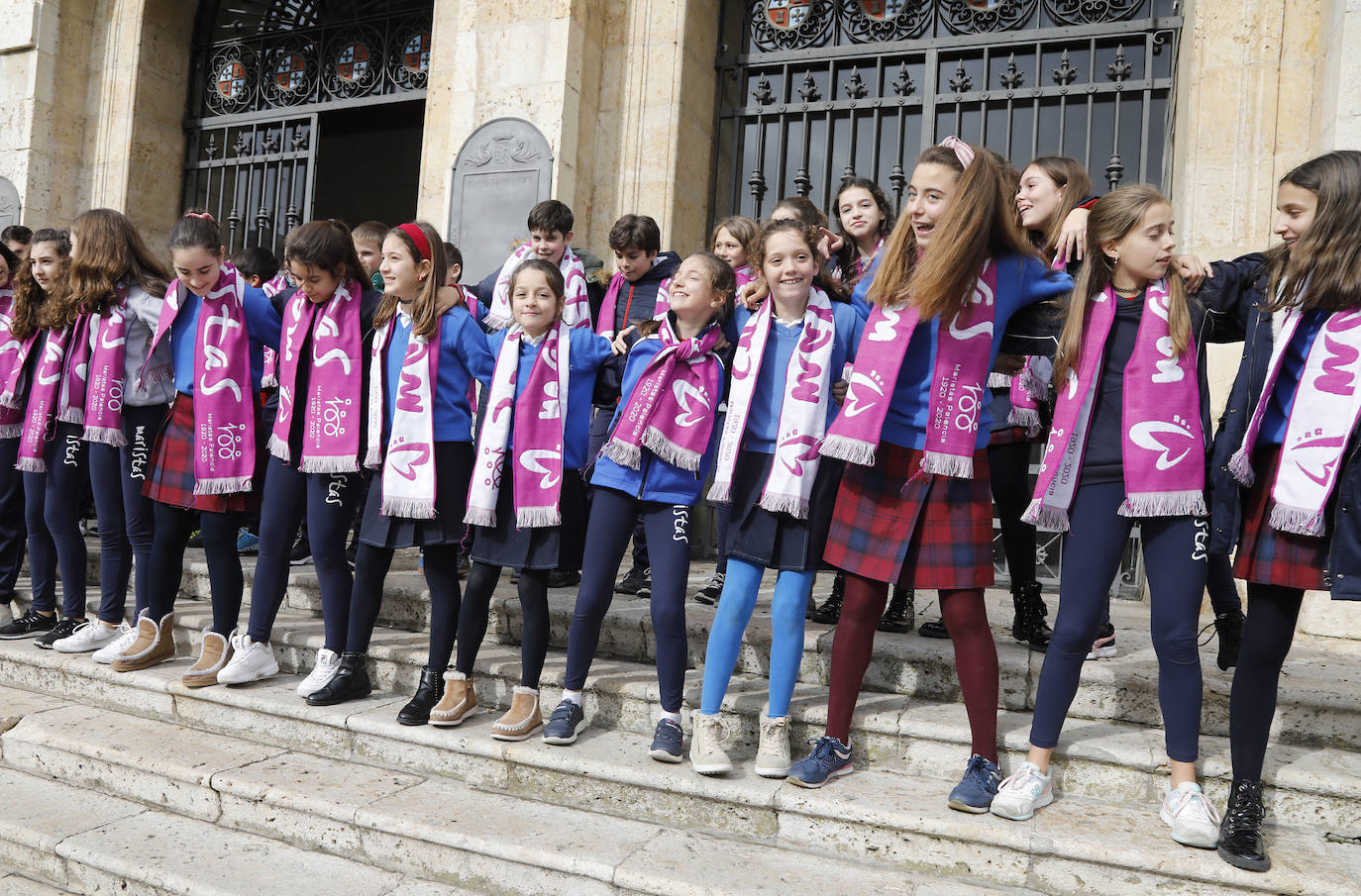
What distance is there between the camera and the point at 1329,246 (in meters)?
2.50

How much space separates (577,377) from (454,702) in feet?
4.00

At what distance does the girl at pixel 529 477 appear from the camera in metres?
3.38

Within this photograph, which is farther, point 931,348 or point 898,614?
point 898,614

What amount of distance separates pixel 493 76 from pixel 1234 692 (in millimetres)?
5311

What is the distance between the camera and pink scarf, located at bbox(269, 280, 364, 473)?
3719mm

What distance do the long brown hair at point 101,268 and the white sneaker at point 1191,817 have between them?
14.1 ft

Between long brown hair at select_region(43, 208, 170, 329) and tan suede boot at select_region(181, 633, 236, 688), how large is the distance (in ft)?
5.05

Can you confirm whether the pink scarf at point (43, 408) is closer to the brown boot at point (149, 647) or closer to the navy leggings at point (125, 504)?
the navy leggings at point (125, 504)

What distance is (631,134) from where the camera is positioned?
6.27m

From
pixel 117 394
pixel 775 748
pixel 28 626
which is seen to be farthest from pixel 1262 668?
pixel 28 626

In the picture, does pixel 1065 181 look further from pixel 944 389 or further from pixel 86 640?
pixel 86 640

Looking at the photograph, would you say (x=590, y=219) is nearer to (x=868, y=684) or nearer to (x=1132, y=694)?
(x=868, y=684)

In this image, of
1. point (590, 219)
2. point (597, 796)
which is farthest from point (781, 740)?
point (590, 219)

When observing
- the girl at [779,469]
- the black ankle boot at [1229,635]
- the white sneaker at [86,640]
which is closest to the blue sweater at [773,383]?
the girl at [779,469]
